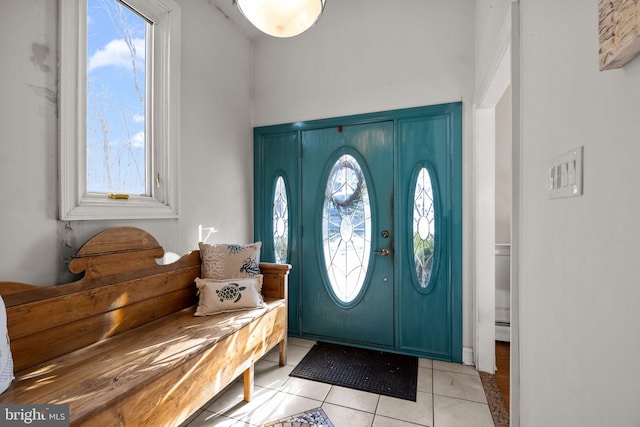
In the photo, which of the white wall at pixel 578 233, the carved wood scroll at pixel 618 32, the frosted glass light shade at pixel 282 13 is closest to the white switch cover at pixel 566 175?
the white wall at pixel 578 233

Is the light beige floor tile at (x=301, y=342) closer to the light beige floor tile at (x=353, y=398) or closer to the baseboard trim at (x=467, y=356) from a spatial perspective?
the light beige floor tile at (x=353, y=398)

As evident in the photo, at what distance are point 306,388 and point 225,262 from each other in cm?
108

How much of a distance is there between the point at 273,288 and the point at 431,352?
146 cm

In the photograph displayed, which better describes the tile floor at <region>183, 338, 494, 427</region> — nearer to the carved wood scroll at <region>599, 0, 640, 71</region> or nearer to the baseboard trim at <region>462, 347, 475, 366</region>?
the baseboard trim at <region>462, 347, 475, 366</region>

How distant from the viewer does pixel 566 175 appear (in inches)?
32.7

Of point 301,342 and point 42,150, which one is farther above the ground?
point 42,150

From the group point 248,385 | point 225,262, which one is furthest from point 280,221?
point 248,385

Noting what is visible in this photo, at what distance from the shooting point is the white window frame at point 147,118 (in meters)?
1.57

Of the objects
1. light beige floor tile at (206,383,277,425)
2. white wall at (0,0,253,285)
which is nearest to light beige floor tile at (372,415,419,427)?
light beige floor tile at (206,383,277,425)

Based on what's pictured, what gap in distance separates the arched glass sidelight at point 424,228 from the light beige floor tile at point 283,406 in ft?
4.31

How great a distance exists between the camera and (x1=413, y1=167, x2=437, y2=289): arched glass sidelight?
2551mm

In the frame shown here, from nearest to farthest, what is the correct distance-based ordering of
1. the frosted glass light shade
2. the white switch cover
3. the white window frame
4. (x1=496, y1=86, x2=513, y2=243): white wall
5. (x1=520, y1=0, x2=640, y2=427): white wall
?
(x1=520, y1=0, x2=640, y2=427): white wall < the white switch cover < the frosted glass light shade < the white window frame < (x1=496, y1=86, x2=513, y2=243): white wall

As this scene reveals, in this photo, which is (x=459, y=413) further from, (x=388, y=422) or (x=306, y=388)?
(x=306, y=388)

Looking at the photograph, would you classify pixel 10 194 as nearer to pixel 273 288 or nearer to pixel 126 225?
pixel 126 225
